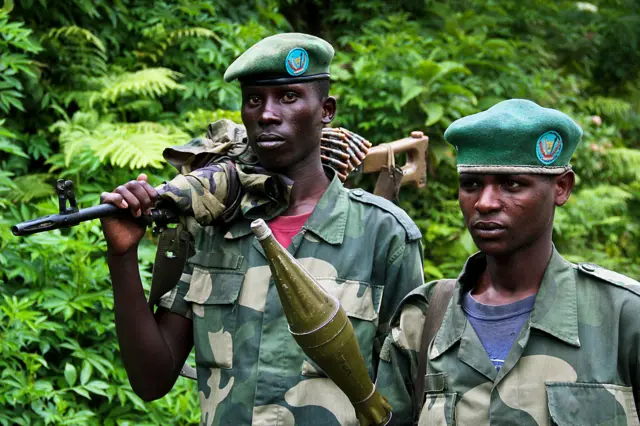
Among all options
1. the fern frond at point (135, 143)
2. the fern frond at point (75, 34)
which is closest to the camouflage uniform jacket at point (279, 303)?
the fern frond at point (135, 143)

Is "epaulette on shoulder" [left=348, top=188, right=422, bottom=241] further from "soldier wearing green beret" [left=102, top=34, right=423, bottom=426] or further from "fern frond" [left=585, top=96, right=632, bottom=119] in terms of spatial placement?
"fern frond" [left=585, top=96, right=632, bottom=119]

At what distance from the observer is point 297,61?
3.18 m

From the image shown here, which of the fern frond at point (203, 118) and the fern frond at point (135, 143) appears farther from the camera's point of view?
the fern frond at point (203, 118)

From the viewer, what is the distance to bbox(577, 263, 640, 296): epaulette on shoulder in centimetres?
245

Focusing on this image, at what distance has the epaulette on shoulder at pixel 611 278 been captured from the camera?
2445mm

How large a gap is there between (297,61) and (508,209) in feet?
3.64

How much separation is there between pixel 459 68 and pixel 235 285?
5258 mm

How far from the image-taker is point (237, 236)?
320cm

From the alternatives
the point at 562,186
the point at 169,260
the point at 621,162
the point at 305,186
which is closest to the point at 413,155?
the point at 305,186

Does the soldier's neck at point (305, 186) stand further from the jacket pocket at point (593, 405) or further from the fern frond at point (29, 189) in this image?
the fern frond at point (29, 189)

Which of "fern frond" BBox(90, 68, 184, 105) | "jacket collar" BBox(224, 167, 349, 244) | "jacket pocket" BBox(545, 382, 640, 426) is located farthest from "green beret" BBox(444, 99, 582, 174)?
"fern frond" BBox(90, 68, 184, 105)

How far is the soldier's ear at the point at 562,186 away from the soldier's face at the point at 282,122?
101 centimetres

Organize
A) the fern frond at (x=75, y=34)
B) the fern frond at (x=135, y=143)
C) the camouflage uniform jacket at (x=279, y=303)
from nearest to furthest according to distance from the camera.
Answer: the camouflage uniform jacket at (x=279, y=303), the fern frond at (x=135, y=143), the fern frond at (x=75, y=34)

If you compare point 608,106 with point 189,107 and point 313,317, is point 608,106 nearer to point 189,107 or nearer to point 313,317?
point 189,107
